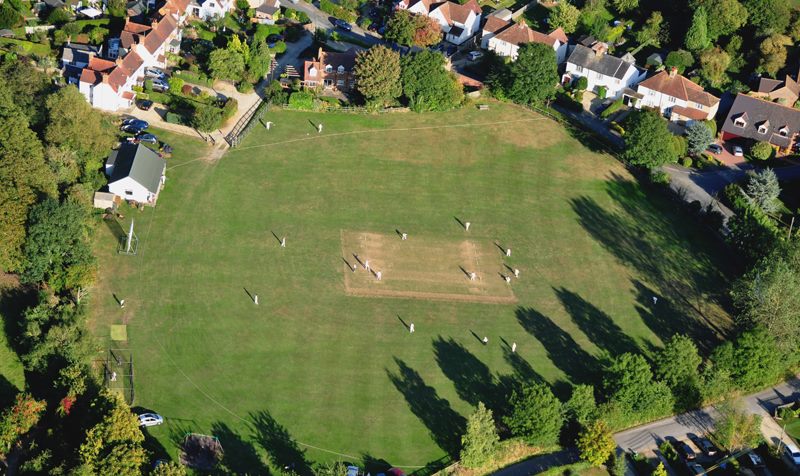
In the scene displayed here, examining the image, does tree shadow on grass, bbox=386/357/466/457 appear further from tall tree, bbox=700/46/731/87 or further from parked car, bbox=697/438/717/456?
tall tree, bbox=700/46/731/87

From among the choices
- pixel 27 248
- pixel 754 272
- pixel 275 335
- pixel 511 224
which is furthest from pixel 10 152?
pixel 754 272

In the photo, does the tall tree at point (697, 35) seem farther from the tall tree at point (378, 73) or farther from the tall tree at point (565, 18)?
the tall tree at point (378, 73)

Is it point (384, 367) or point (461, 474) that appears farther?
point (384, 367)

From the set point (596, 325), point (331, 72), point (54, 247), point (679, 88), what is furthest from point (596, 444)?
point (331, 72)

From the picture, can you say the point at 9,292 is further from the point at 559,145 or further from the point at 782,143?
the point at 782,143

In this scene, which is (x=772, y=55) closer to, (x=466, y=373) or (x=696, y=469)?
(x=696, y=469)

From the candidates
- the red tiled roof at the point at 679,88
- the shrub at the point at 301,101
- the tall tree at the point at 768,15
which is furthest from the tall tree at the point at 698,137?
the shrub at the point at 301,101
